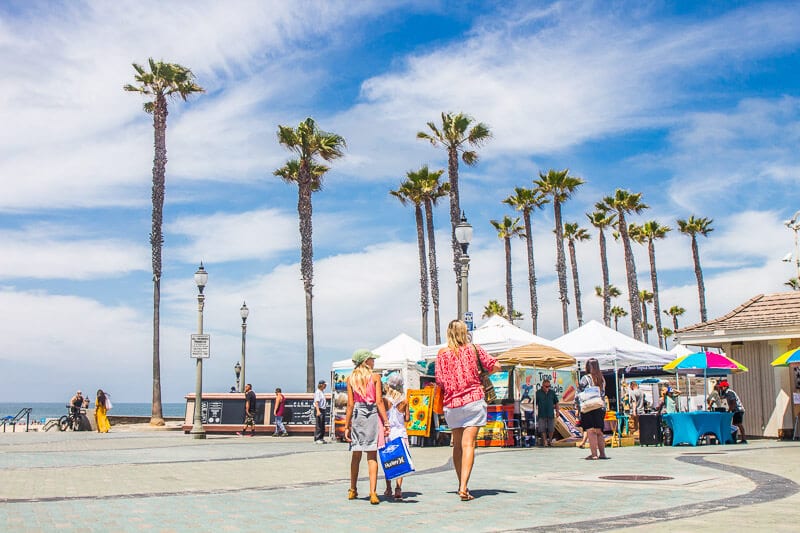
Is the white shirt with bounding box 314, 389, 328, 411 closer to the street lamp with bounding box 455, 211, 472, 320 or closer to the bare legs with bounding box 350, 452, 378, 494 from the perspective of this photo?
the street lamp with bounding box 455, 211, 472, 320

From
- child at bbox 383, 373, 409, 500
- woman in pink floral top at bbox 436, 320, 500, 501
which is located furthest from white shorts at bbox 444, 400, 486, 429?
child at bbox 383, 373, 409, 500

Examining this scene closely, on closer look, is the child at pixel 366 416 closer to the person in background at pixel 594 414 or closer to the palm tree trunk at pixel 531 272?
the person in background at pixel 594 414

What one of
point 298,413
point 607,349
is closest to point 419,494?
point 607,349

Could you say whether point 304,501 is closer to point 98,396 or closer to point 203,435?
point 203,435

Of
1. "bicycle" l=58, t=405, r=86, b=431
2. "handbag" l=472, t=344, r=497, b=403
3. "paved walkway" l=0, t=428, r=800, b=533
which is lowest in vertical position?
"paved walkway" l=0, t=428, r=800, b=533

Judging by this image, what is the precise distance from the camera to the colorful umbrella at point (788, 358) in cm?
1920

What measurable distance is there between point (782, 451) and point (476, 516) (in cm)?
1079

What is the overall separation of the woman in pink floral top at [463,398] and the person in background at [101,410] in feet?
78.0

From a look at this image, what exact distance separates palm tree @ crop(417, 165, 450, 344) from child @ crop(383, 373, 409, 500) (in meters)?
36.7

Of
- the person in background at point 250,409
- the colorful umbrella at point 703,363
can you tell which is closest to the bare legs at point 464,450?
the colorful umbrella at point 703,363

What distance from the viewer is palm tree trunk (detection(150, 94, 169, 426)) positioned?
34.9 metres

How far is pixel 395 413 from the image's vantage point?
30.4ft

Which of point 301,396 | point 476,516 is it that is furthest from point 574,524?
point 301,396

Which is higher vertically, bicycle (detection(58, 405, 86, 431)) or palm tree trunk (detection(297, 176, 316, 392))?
palm tree trunk (detection(297, 176, 316, 392))
